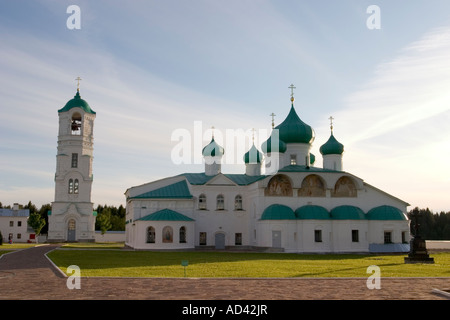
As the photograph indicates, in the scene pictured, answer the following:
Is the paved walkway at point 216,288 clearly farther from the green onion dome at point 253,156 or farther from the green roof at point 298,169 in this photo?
the green onion dome at point 253,156

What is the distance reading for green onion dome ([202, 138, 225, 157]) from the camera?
152 feet

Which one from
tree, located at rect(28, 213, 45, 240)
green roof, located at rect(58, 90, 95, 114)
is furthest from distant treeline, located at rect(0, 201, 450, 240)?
green roof, located at rect(58, 90, 95, 114)

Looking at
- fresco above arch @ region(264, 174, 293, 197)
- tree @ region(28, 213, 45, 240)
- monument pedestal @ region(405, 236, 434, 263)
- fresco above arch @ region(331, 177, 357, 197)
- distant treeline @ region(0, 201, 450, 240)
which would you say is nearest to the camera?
monument pedestal @ region(405, 236, 434, 263)

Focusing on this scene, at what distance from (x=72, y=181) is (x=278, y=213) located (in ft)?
89.3

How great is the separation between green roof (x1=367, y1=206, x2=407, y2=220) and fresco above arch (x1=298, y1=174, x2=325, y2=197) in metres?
4.32

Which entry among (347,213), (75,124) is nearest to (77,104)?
(75,124)

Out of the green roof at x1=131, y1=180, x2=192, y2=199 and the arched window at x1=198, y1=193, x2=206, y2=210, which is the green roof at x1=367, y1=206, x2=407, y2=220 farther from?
the green roof at x1=131, y1=180, x2=192, y2=199

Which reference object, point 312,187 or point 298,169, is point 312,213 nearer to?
point 312,187

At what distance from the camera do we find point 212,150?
46219 mm

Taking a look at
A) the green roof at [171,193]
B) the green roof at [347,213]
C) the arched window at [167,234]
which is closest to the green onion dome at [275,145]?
the green roof at [347,213]

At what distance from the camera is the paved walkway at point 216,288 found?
38.9 ft
